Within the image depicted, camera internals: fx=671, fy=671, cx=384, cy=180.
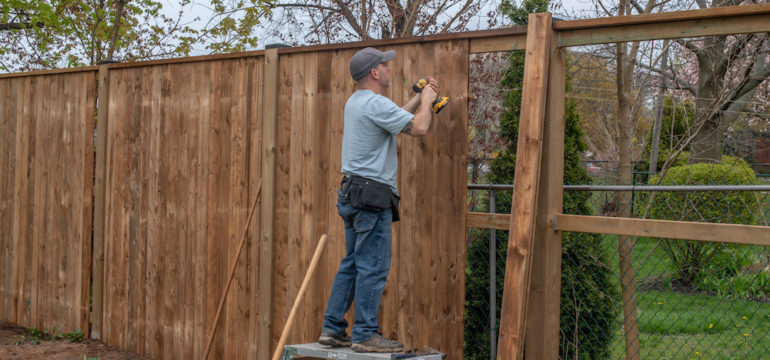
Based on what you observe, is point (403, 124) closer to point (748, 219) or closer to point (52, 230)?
point (52, 230)

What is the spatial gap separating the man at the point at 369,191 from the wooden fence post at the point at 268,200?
1059 millimetres

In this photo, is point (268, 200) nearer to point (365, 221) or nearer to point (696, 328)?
point (365, 221)

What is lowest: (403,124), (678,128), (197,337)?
(197,337)

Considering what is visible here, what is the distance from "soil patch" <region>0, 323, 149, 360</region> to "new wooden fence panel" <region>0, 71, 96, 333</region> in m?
0.24

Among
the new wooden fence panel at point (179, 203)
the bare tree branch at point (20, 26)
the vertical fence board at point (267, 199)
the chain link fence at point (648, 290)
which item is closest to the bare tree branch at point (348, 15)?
the chain link fence at point (648, 290)

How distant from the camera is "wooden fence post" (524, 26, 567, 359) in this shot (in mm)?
3570

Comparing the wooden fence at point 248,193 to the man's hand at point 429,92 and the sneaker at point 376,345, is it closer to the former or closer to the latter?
the man's hand at point 429,92

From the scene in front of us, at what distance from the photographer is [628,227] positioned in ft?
11.1

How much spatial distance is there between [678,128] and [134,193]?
18.8 metres

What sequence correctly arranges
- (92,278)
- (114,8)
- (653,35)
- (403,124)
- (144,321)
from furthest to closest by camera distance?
(114,8) → (92,278) → (144,321) → (403,124) → (653,35)

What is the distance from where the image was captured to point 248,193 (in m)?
4.96

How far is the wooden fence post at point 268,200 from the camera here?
4738 millimetres

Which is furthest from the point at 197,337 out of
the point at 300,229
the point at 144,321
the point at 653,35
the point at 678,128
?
the point at 678,128

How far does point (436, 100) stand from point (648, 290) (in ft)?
16.7
